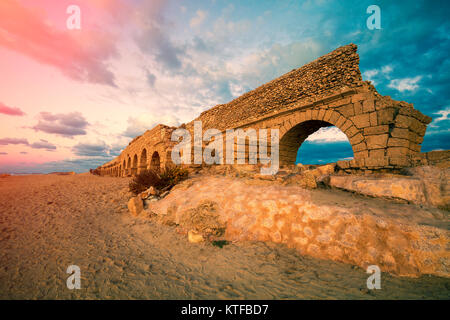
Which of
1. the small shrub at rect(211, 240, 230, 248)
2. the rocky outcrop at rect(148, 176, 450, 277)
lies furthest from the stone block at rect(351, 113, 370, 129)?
the small shrub at rect(211, 240, 230, 248)

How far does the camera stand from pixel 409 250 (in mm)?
2156

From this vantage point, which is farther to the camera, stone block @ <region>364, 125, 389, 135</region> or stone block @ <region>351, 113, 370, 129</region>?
stone block @ <region>351, 113, 370, 129</region>

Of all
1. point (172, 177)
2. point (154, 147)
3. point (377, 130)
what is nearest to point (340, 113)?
point (377, 130)

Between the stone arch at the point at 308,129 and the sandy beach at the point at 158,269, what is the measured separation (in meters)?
4.48

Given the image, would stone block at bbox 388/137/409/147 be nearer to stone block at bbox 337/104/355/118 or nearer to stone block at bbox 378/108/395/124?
stone block at bbox 378/108/395/124

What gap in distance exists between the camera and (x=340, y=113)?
5910mm

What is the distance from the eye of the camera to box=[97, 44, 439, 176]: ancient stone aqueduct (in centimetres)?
481

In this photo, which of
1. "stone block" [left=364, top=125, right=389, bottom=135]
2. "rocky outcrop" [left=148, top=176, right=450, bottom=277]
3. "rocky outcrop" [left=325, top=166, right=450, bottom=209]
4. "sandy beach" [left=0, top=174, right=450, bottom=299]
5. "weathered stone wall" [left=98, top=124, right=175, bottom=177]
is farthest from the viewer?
"weathered stone wall" [left=98, top=124, right=175, bottom=177]

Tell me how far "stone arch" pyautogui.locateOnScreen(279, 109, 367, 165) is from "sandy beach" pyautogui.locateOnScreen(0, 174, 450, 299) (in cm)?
448

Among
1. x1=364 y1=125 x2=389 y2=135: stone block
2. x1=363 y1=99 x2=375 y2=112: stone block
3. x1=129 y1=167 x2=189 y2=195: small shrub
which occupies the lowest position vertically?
x1=129 y1=167 x2=189 y2=195: small shrub

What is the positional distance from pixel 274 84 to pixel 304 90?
61.9 inches

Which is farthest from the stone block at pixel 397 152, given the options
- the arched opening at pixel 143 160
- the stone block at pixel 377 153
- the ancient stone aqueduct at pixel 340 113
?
the arched opening at pixel 143 160

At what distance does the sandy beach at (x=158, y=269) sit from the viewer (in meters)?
1.91
